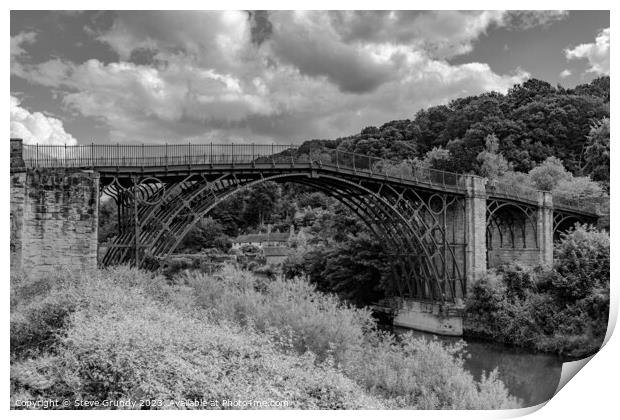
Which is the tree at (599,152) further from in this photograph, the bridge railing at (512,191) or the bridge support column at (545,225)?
the bridge railing at (512,191)

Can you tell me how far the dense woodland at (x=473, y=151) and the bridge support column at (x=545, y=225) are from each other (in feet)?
3.51

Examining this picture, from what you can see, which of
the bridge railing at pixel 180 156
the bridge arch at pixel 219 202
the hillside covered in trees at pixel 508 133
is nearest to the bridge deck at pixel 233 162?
the bridge railing at pixel 180 156

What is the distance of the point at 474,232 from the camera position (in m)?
24.2

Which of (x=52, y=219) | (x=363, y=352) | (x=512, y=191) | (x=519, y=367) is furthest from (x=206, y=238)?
(x=363, y=352)

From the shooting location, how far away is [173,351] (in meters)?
8.48

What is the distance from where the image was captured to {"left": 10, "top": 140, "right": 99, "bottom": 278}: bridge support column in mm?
12414

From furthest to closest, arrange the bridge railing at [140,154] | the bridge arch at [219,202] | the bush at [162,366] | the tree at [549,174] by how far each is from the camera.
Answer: the tree at [549,174], the bridge arch at [219,202], the bridge railing at [140,154], the bush at [162,366]

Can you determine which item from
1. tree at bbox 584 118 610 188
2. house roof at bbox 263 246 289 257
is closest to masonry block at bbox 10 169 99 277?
tree at bbox 584 118 610 188

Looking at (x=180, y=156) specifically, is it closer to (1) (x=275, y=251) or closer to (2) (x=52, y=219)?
(2) (x=52, y=219)

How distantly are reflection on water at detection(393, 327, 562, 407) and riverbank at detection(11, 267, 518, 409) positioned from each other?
11.6 feet

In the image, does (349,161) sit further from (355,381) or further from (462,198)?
(355,381)

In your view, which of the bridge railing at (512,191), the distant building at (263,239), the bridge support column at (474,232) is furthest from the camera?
the distant building at (263,239)

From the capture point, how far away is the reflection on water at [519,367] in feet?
47.4
